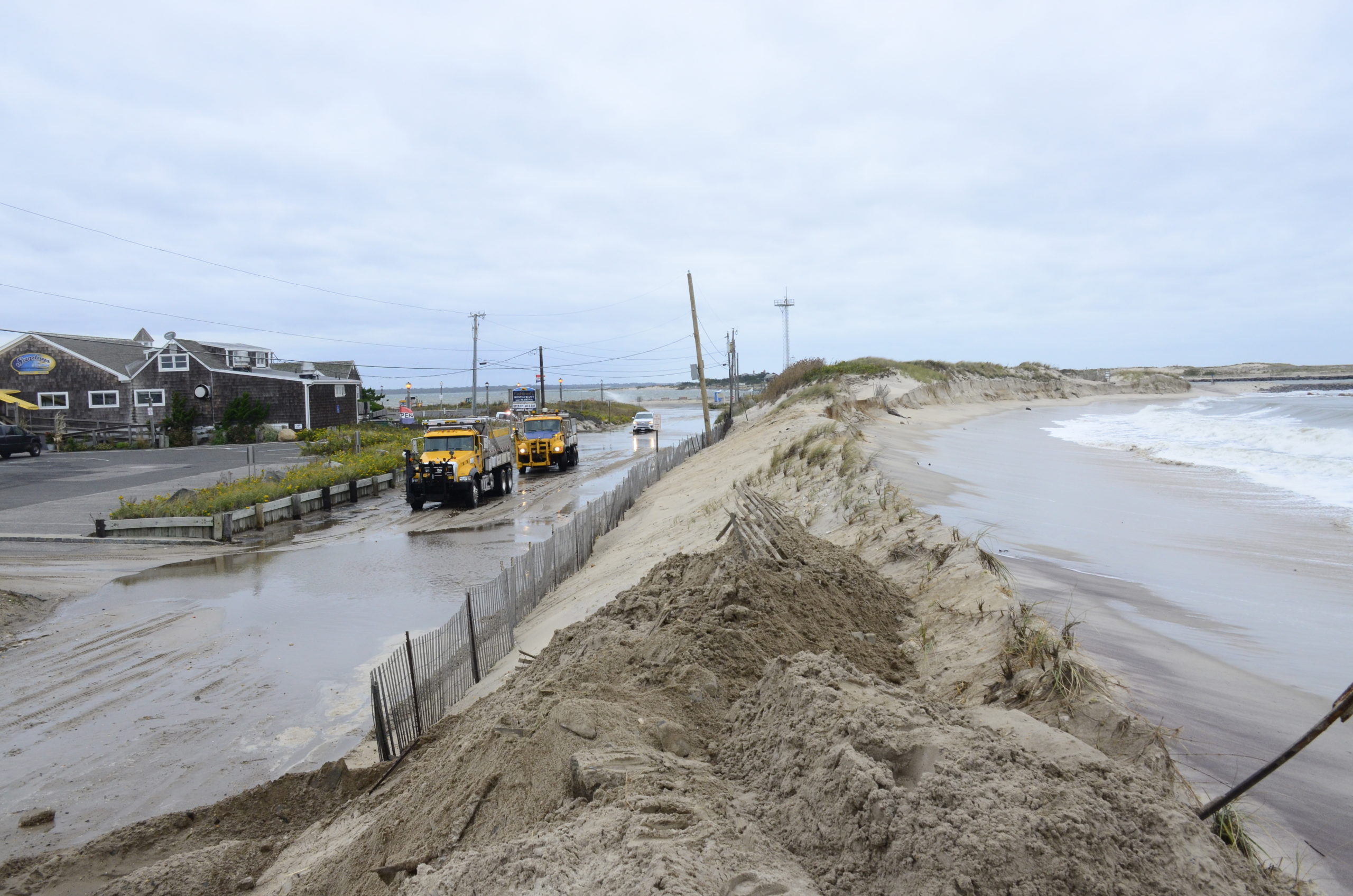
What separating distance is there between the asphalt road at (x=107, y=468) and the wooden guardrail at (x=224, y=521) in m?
5.84

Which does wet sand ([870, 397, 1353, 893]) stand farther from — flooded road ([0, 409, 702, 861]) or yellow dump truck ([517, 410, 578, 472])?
yellow dump truck ([517, 410, 578, 472])

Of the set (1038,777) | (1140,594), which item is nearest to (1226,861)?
(1038,777)

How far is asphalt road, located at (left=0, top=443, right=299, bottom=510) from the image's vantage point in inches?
998

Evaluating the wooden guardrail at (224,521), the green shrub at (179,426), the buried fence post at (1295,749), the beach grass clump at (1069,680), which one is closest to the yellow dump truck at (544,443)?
the wooden guardrail at (224,521)

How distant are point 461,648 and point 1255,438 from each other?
3028 centimetres

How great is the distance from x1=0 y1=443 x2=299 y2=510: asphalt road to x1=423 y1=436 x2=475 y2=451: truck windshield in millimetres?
10073

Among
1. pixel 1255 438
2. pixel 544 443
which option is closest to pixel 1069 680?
pixel 1255 438

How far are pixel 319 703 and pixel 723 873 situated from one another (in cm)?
704

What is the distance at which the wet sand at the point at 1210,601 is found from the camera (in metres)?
4.32

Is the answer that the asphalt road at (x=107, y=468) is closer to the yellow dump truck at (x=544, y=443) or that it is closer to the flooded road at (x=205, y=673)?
the yellow dump truck at (x=544, y=443)

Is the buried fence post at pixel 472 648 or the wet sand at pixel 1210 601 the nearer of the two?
the wet sand at pixel 1210 601

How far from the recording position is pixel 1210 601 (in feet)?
26.6

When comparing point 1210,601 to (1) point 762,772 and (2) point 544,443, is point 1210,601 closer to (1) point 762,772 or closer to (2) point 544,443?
(1) point 762,772

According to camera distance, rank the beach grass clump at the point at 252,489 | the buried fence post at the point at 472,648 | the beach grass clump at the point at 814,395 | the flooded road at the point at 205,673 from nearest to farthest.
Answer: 1. the flooded road at the point at 205,673
2. the buried fence post at the point at 472,648
3. the beach grass clump at the point at 252,489
4. the beach grass clump at the point at 814,395
